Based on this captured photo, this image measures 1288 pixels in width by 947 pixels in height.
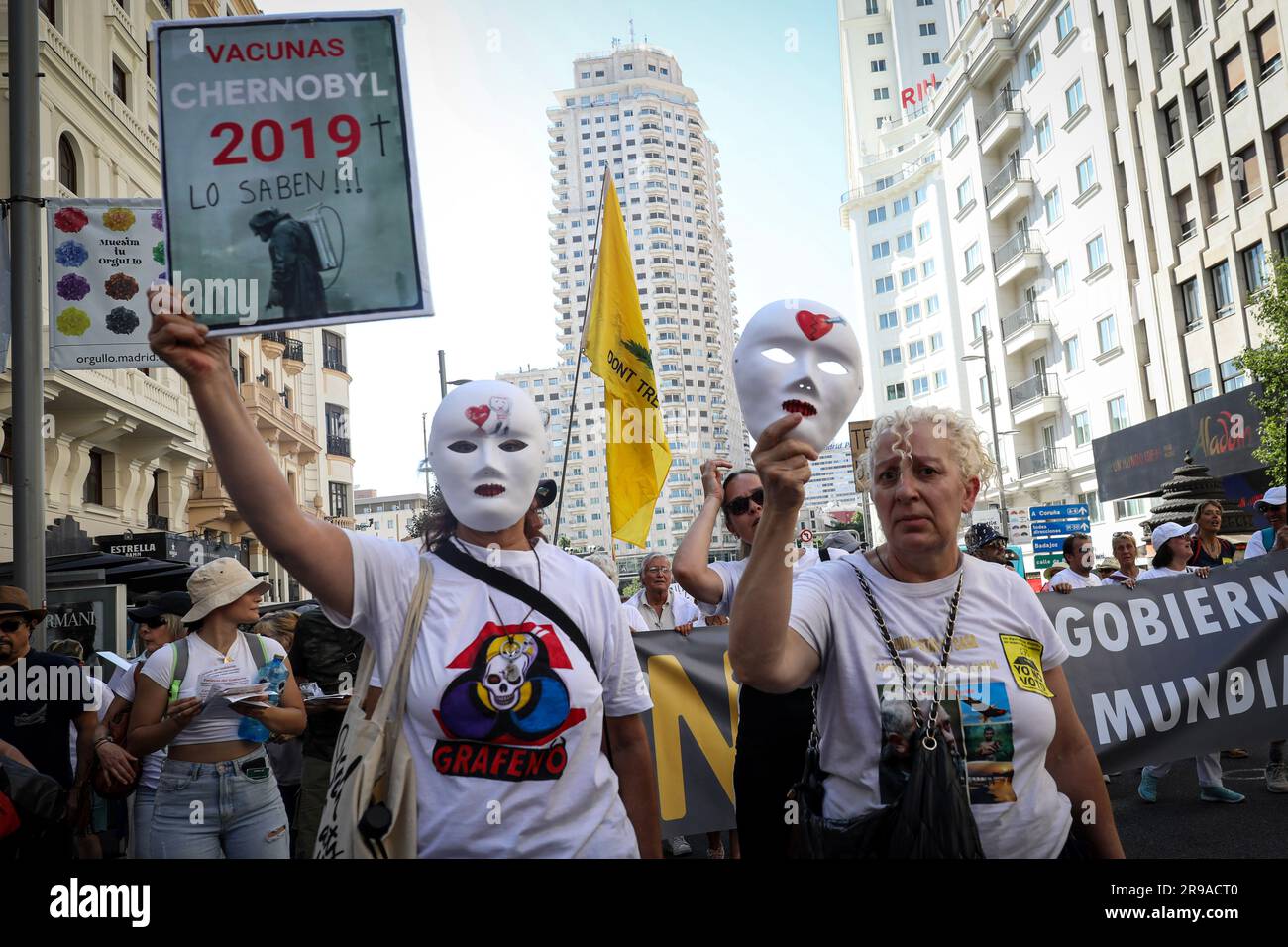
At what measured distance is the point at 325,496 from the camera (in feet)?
125

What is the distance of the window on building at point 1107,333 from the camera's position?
1288 inches

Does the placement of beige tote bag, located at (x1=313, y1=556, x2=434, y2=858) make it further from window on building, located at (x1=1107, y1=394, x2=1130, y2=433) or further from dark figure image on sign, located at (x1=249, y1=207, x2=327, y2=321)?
window on building, located at (x1=1107, y1=394, x2=1130, y2=433)

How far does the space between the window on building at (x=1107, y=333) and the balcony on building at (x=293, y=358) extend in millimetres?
26888

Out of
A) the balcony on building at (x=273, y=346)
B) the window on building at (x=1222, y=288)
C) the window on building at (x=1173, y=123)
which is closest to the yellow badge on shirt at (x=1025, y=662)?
the window on building at (x=1222, y=288)

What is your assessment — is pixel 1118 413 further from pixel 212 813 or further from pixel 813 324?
pixel 813 324

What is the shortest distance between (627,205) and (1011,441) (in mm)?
60557

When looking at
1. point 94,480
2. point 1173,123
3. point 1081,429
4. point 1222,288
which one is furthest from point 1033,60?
point 94,480

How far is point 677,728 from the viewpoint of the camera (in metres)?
5.95

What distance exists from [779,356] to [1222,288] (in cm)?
2876

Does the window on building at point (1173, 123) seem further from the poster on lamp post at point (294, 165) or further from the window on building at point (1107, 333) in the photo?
the poster on lamp post at point (294, 165)

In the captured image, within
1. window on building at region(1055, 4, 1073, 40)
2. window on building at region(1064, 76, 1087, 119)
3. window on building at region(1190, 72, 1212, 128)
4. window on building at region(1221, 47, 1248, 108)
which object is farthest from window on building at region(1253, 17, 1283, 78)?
window on building at region(1055, 4, 1073, 40)

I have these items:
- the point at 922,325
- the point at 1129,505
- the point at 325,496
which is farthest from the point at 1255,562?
the point at 922,325

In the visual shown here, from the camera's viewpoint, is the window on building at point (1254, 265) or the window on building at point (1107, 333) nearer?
the window on building at point (1254, 265)

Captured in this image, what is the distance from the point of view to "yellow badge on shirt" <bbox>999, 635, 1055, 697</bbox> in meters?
2.33
